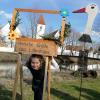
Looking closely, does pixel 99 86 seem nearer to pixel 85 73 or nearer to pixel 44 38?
pixel 85 73

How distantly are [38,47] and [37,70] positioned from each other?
561 mm

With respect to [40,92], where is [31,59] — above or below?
above

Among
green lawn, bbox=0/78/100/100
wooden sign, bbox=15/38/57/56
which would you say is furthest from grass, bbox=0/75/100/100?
wooden sign, bbox=15/38/57/56

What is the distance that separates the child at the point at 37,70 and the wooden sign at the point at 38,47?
228 mm

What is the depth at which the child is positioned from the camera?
811 cm

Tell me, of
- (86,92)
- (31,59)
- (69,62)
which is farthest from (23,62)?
(69,62)

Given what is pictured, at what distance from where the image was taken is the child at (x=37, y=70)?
8109 millimetres

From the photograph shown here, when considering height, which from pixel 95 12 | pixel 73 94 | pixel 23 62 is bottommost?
pixel 73 94

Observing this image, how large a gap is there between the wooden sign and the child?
0.23 meters

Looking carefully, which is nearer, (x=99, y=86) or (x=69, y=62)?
(x=99, y=86)

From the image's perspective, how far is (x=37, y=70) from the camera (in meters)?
8.20

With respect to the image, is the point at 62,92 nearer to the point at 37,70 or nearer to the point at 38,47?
the point at 37,70

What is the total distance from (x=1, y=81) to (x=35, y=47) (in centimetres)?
567

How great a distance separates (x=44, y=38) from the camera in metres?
8.25
